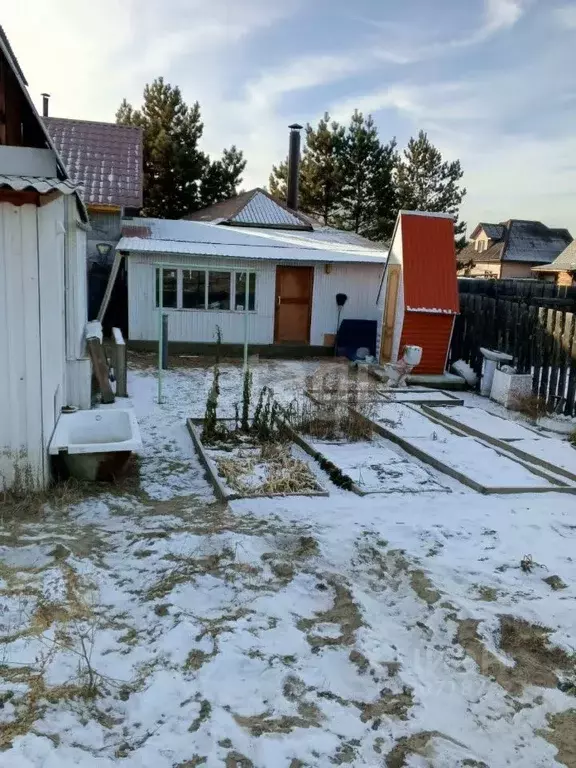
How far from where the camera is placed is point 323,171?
28828mm

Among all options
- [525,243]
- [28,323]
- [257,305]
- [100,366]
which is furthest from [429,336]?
[525,243]

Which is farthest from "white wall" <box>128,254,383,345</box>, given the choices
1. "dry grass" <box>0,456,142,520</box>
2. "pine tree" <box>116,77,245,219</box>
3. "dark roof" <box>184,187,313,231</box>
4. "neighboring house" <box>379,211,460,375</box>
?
"pine tree" <box>116,77,245,219</box>

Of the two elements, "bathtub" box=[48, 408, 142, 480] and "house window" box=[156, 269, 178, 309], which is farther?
"house window" box=[156, 269, 178, 309]

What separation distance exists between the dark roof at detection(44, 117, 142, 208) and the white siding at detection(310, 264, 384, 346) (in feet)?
17.4

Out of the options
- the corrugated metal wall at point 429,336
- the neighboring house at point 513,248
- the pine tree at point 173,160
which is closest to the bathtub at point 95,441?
the corrugated metal wall at point 429,336

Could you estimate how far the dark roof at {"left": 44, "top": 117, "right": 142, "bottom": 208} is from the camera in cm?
1580

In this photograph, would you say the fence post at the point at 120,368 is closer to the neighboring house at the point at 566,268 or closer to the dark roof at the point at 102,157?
the dark roof at the point at 102,157

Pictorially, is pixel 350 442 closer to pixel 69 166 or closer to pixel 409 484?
pixel 409 484

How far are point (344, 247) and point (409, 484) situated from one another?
10967mm

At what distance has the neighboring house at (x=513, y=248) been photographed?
43.7 m

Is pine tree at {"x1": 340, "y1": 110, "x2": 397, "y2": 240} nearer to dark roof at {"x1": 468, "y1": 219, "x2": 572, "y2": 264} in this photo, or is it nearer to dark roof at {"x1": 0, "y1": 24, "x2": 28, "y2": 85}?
dark roof at {"x1": 468, "y1": 219, "x2": 572, "y2": 264}

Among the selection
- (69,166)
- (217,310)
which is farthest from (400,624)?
(69,166)

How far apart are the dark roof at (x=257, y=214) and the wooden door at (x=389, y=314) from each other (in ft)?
26.6

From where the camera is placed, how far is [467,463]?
6.95 meters
